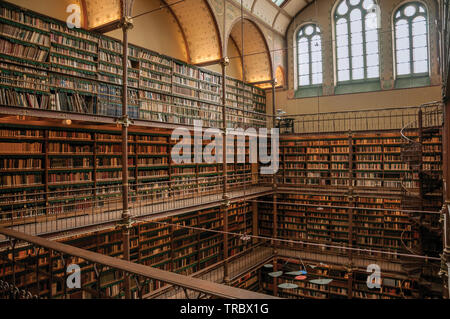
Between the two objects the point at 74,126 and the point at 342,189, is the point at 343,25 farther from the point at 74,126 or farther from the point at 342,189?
the point at 74,126

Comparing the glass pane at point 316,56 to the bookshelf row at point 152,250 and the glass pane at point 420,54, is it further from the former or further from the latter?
the bookshelf row at point 152,250

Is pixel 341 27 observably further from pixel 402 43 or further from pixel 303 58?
pixel 402 43

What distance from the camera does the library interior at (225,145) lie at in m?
5.62

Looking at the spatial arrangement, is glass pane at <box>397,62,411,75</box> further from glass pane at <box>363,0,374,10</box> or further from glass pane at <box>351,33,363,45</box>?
glass pane at <box>363,0,374,10</box>

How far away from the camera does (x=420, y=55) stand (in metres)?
10.6

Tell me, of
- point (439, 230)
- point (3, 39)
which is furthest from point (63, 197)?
point (439, 230)

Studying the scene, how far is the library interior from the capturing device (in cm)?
562

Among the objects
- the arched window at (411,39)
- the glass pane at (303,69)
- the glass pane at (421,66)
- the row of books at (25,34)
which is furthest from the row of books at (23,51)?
the glass pane at (421,66)

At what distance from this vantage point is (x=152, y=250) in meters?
7.71

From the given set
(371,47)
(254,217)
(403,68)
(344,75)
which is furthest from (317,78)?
(254,217)

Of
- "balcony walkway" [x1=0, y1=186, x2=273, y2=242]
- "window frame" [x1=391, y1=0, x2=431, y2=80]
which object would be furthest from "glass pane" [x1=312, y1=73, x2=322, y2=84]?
"balcony walkway" [x1=0, y1=186, x2=273, y2=242]

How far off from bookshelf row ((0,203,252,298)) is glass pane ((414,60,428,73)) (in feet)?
24.0

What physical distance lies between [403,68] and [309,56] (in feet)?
10.7

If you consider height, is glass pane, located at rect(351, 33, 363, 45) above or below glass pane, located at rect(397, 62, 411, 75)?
above
